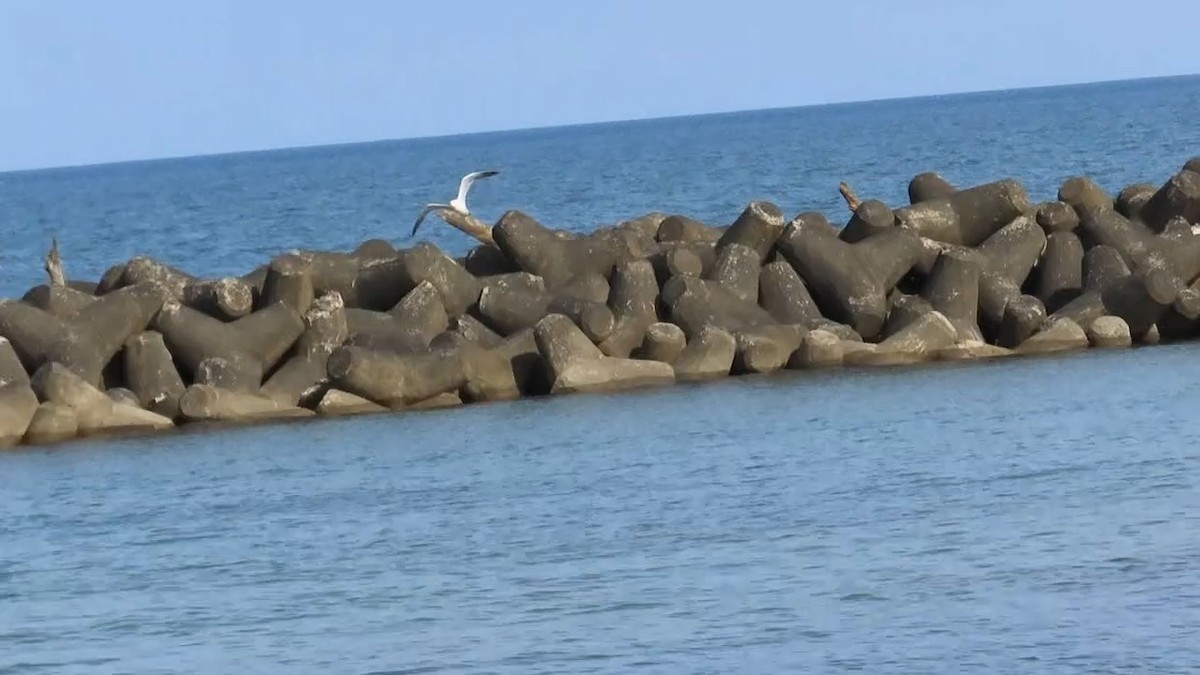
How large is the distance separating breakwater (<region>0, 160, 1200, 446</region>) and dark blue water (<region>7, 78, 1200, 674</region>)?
400 millimetres

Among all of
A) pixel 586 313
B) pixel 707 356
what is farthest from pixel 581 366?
pixel 707 356

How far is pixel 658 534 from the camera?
14.9 metres

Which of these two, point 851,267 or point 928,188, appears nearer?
point 851,267

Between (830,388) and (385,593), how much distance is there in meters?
7.14

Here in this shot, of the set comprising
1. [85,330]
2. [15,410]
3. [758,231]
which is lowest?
[15,410]

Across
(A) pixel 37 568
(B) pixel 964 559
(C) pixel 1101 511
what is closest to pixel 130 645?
(A) pixel 37 568

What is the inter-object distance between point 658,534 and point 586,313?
5.95m

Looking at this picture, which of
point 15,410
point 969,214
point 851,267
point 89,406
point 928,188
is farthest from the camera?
point 928,188

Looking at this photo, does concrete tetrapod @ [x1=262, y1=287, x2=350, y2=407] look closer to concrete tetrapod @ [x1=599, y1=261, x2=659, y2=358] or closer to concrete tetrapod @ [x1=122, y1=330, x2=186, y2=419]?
concrete tetrapod @ [x1=122, y1=330, x2=186, y2=419]

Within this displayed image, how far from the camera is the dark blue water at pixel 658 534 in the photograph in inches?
478

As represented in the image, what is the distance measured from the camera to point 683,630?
12.3m

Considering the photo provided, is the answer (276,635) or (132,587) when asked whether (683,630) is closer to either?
(276,635)

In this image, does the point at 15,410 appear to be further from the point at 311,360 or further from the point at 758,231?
the point at 758,231

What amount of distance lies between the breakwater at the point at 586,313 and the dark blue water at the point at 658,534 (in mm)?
400
